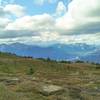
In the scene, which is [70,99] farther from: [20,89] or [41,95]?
[20,89]

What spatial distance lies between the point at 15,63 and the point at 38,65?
13.1 meters

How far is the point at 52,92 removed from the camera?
137ft

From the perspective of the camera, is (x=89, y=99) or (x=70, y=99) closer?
(x=70, y=99)

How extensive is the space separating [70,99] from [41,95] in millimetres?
3202

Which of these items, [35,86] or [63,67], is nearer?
[35,86]

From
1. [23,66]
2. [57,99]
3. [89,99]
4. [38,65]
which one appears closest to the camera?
[57,99]

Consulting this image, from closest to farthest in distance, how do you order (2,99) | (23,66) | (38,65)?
(2,99) → (23,66) → (38,65)

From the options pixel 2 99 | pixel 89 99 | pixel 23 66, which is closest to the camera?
pixel 2 99

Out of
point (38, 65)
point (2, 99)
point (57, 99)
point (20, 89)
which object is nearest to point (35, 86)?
point (20, 89)

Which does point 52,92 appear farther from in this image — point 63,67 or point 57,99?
point 63,67

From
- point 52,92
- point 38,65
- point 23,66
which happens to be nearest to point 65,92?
point 52,92

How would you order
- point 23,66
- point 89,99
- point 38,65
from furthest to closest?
point 38,65, point 23,66, point 89,99

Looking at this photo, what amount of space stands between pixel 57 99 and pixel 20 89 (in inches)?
236

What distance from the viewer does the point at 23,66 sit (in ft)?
561
